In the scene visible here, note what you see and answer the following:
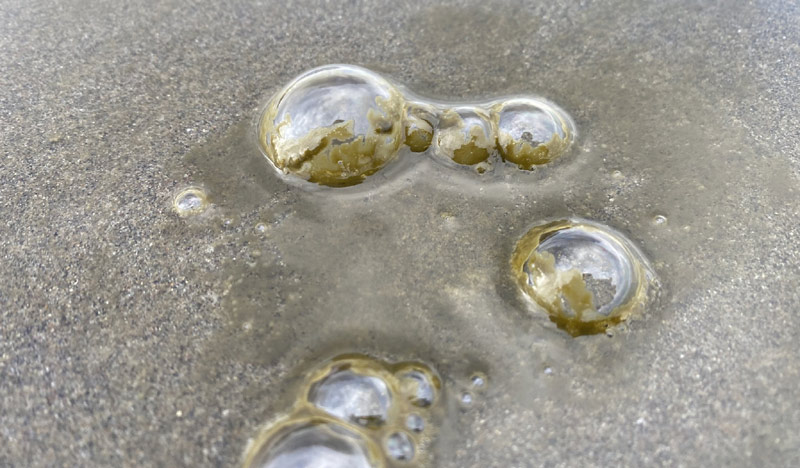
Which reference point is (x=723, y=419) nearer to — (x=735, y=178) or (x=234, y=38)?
(x=735, y=178)

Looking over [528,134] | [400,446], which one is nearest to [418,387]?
[400,446]

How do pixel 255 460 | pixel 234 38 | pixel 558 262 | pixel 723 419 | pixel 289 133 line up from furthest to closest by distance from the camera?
pixel 234 38 → pixel 289 133 → pixel 558 262 → pixel 723 419 → pixel 255 460

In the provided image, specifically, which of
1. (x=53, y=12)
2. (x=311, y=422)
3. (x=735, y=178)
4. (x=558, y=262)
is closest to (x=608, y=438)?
(x=558, y=262)

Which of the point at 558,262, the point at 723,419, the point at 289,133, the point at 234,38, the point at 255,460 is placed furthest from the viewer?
the point at 234,38

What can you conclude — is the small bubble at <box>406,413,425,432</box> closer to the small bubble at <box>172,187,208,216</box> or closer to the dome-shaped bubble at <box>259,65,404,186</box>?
the dome-shaped bubble at <box>259,65,404,186</box>

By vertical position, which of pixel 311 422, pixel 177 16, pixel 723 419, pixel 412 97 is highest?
pixel 177 16

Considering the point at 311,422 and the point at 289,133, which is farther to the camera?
the point at 289,133

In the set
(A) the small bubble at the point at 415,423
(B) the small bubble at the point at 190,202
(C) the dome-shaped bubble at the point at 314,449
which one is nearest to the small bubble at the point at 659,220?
(A) the small bubble at the point at 415,423
